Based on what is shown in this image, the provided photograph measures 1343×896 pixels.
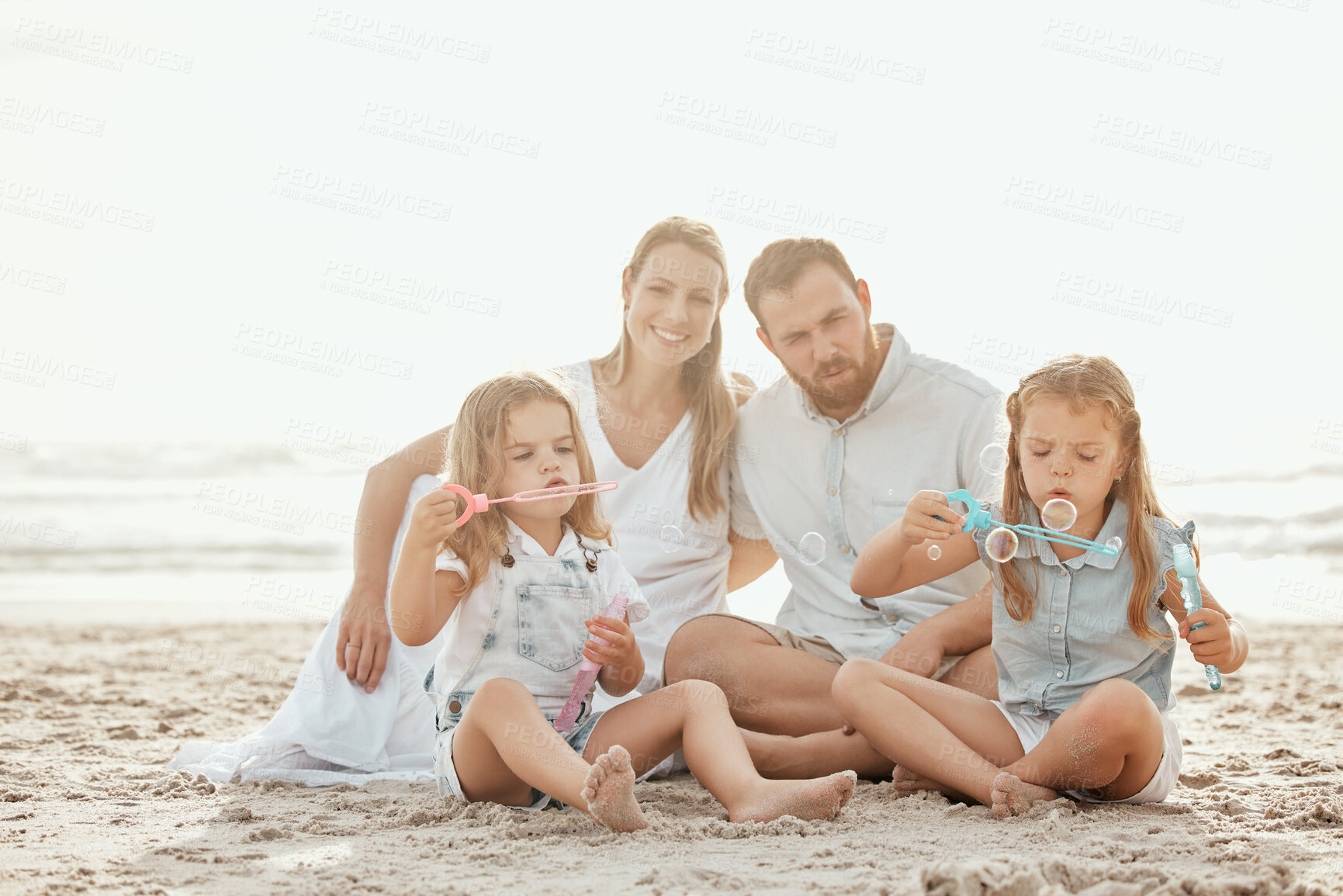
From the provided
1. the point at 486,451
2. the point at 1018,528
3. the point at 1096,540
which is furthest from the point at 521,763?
the point at 1096,540

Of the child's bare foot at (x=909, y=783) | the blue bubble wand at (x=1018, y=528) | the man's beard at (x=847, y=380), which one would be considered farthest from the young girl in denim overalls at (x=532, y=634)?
the man's beard at (x=847, y=380)

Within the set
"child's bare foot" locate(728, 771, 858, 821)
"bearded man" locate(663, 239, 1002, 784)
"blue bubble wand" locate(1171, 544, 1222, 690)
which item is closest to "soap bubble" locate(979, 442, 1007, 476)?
"bearded man" locate(663, 239, 1002, 784)

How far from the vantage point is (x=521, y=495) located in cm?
247

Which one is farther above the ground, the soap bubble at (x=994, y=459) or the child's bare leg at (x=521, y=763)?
the soap bubble at (x=994, y=459)

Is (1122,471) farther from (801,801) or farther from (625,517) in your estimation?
(625,517)

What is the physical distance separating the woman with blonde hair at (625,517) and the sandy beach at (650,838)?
185 millimetres

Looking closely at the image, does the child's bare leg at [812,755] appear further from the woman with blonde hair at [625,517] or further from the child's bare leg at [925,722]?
the woman with blonde hair at [625,517]

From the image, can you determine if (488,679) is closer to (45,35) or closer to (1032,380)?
(1032,380)

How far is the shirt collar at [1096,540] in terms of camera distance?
2.44 metres

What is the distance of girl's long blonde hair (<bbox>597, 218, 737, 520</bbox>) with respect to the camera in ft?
11.3

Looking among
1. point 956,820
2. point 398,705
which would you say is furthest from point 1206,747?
point 398,705

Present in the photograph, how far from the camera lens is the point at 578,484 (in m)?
2.57

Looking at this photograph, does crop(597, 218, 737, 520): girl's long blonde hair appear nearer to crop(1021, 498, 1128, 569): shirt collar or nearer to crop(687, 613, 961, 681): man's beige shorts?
crop(687, 613, 961, 681): man's beige shorts

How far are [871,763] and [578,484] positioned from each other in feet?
3.65
